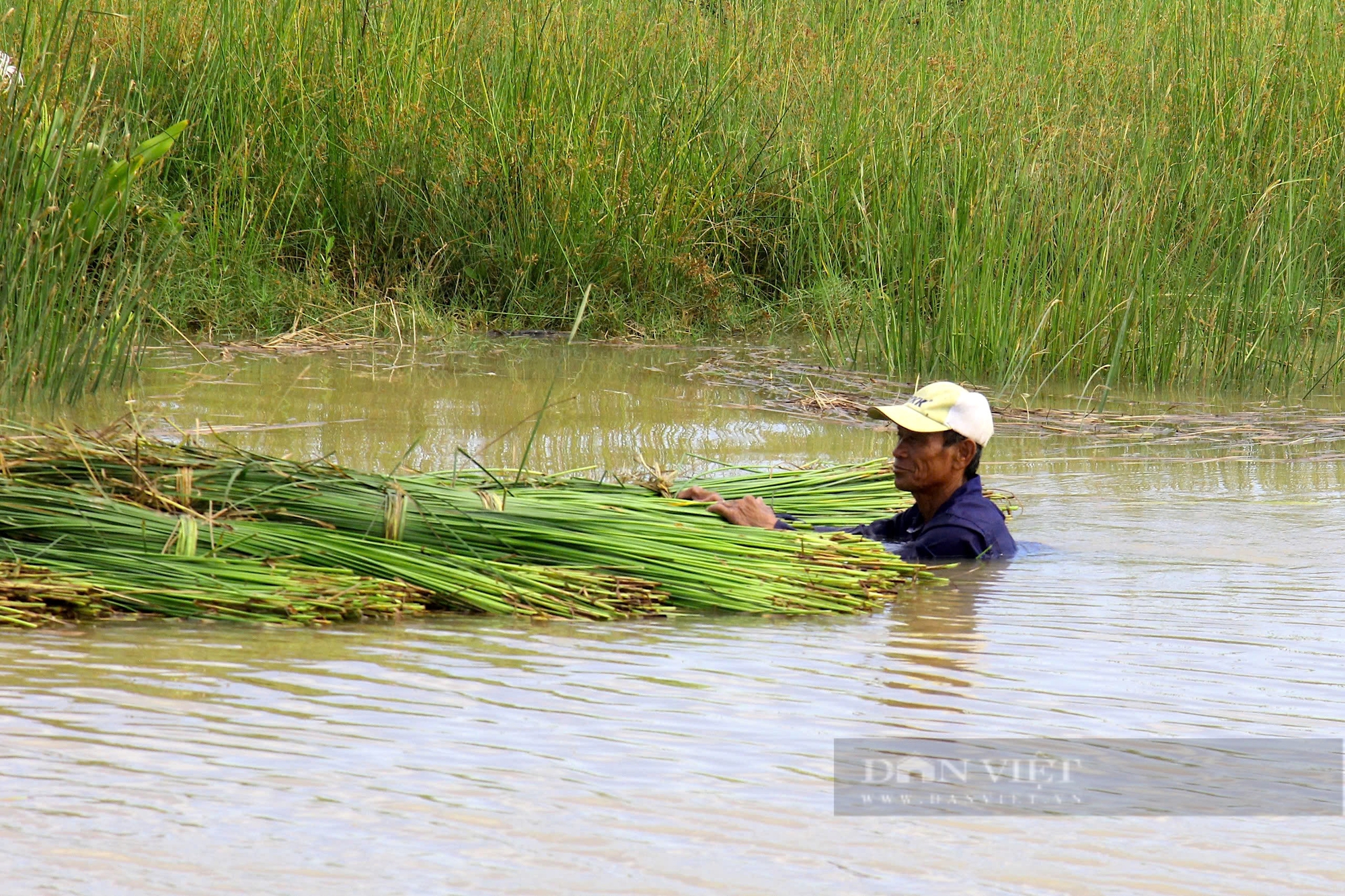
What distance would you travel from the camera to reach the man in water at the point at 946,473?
4.31 m

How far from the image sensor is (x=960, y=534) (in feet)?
14.2

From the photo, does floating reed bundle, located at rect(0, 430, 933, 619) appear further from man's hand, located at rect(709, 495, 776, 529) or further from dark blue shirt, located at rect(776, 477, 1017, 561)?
dark blue shirt, located at rect(776, 477, 1017, 561)

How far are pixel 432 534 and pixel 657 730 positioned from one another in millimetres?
1081

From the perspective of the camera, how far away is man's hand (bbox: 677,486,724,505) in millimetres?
4066

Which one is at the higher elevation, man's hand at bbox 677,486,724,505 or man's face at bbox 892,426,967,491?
man's face at bbox 892,426,967,491

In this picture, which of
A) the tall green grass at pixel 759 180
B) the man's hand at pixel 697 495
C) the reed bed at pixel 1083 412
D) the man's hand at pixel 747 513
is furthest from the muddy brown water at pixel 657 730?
the tall green grass at pixel 759 180

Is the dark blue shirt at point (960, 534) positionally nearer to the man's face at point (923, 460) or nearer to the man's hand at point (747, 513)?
the man's face at point (923, 460)

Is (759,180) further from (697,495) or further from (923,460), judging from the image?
(697,495)

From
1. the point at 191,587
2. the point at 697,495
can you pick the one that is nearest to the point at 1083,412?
the point at 697,495

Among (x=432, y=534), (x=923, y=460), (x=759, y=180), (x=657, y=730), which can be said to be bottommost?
(x=657, y=730)

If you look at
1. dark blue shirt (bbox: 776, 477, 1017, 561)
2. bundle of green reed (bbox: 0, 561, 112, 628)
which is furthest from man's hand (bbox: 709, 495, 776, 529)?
bundle of green reed (bbox: 0, 561, 112, 628)

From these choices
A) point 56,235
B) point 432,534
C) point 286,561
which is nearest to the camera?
point 286,561

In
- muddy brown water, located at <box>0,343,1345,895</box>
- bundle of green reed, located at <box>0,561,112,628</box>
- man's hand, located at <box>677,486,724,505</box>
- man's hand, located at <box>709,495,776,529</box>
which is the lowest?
muddy brown water, located at <box>0,343,1345,895</box>

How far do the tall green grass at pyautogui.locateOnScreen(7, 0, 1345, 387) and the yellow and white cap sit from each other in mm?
2390
